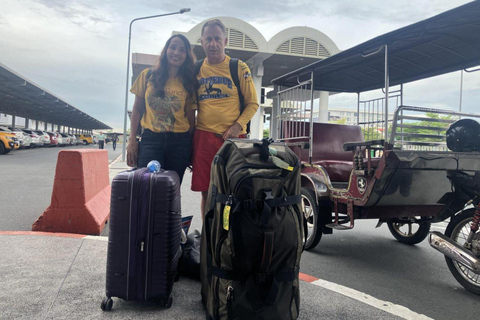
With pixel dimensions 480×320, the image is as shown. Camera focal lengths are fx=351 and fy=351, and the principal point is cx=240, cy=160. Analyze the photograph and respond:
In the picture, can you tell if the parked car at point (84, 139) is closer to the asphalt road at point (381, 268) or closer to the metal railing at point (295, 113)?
the asphalt road at point (381, 268)

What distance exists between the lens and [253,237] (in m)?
2.09

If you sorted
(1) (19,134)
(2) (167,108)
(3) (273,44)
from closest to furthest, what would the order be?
(2) (167,108) < (3) (273,44) < (1) (19,134)

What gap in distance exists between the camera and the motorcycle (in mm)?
3049

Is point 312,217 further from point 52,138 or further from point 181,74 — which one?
point 52,138

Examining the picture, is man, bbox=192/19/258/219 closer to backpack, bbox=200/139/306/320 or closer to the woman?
the woman

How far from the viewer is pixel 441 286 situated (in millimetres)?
3348

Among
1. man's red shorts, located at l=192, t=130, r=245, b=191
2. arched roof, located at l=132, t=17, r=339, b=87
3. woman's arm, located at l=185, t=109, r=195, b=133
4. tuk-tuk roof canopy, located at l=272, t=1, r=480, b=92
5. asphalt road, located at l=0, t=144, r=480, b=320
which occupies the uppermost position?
arched roof, located at l=132, t=17, r=339, b=87

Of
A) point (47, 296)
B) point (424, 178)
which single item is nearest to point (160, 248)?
point (47, 296)

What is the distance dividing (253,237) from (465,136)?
288cm

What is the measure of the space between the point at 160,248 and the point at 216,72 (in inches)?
62.5

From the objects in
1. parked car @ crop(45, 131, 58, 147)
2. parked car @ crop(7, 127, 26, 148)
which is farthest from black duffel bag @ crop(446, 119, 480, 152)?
parked car @ crop(45, 131, 58, 147)

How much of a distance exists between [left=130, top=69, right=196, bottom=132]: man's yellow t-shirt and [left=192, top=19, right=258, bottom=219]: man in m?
0.16

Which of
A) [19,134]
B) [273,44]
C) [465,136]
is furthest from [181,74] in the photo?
[19,134]

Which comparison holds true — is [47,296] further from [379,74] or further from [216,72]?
[379,74]
